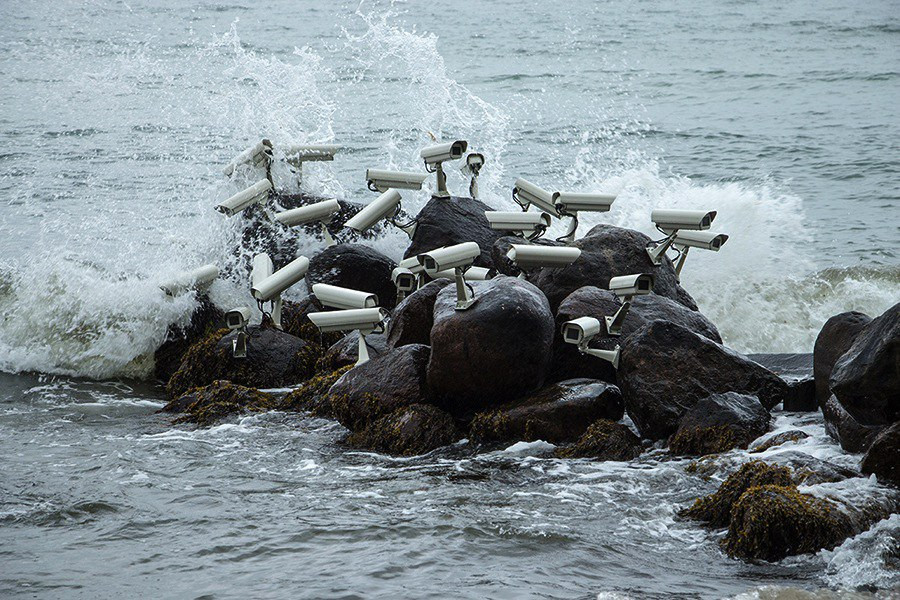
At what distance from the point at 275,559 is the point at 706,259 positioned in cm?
754

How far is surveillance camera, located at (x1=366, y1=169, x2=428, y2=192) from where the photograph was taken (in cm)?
906

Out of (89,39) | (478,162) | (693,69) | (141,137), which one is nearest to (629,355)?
(478,162)

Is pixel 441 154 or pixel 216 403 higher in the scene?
pixel 441 154

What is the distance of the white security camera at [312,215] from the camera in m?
9.27

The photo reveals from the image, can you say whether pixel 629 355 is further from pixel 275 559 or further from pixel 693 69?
pixel 693 69

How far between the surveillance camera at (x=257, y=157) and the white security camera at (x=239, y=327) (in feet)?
8.54

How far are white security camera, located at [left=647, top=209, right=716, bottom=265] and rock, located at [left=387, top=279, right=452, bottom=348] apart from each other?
5.88ft

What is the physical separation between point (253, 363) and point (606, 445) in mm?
3288

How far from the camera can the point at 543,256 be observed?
7105 mm

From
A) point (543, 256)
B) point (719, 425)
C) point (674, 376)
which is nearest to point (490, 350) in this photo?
point (543, 256)

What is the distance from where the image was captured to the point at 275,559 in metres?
4.80

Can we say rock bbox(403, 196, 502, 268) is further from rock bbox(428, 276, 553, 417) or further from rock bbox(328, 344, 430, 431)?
rock bbox(428, 276, 553, 417)

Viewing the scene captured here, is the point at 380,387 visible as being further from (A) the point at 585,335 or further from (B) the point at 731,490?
(B) the point at 731,490

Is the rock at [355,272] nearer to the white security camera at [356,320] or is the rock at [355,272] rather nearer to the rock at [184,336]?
the rock at [184,336]
